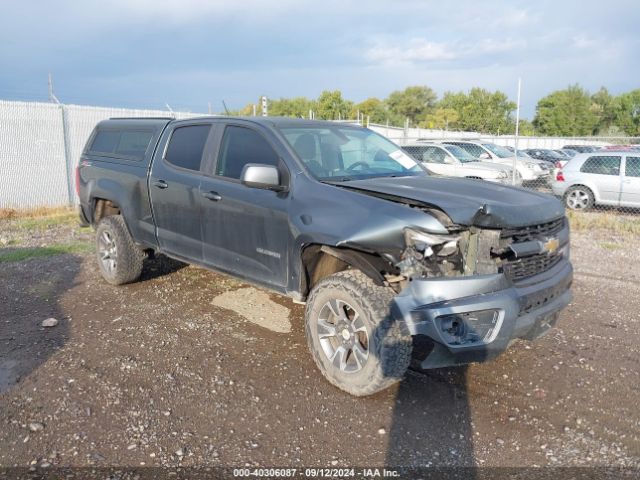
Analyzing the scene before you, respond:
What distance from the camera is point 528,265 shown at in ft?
11.5

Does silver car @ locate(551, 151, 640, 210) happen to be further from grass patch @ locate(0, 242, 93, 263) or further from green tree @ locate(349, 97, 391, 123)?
green tree @ locate(349, 97, 391, 123)

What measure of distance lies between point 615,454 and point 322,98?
→ 5053 centimetres

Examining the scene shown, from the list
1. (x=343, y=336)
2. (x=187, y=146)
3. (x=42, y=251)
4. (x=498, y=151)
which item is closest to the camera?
(x=343, y=336)

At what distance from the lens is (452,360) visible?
3232mm

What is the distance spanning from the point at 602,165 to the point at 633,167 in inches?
26.2

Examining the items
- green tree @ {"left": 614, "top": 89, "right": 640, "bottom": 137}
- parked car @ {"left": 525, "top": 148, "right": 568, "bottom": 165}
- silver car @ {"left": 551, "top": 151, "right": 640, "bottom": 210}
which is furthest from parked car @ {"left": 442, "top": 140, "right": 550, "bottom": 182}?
green tree @ {"left": 614, "top": 89, "right": 640, "bottom": 137}

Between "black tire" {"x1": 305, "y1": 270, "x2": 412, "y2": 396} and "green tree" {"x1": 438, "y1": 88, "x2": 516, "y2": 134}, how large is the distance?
60687mm

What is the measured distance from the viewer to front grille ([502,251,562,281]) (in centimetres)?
337

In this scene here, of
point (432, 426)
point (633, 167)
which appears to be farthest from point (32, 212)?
point (633, 167)

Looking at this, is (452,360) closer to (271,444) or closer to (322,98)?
(271,444)

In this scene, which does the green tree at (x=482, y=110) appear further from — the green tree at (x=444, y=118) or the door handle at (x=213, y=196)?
the door handle at (x=213, y=196)

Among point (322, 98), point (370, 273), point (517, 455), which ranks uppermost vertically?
point (322, 98)

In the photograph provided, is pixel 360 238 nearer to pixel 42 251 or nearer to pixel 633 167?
pixel 42 251

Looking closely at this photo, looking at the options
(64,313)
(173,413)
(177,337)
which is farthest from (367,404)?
(64,313)
